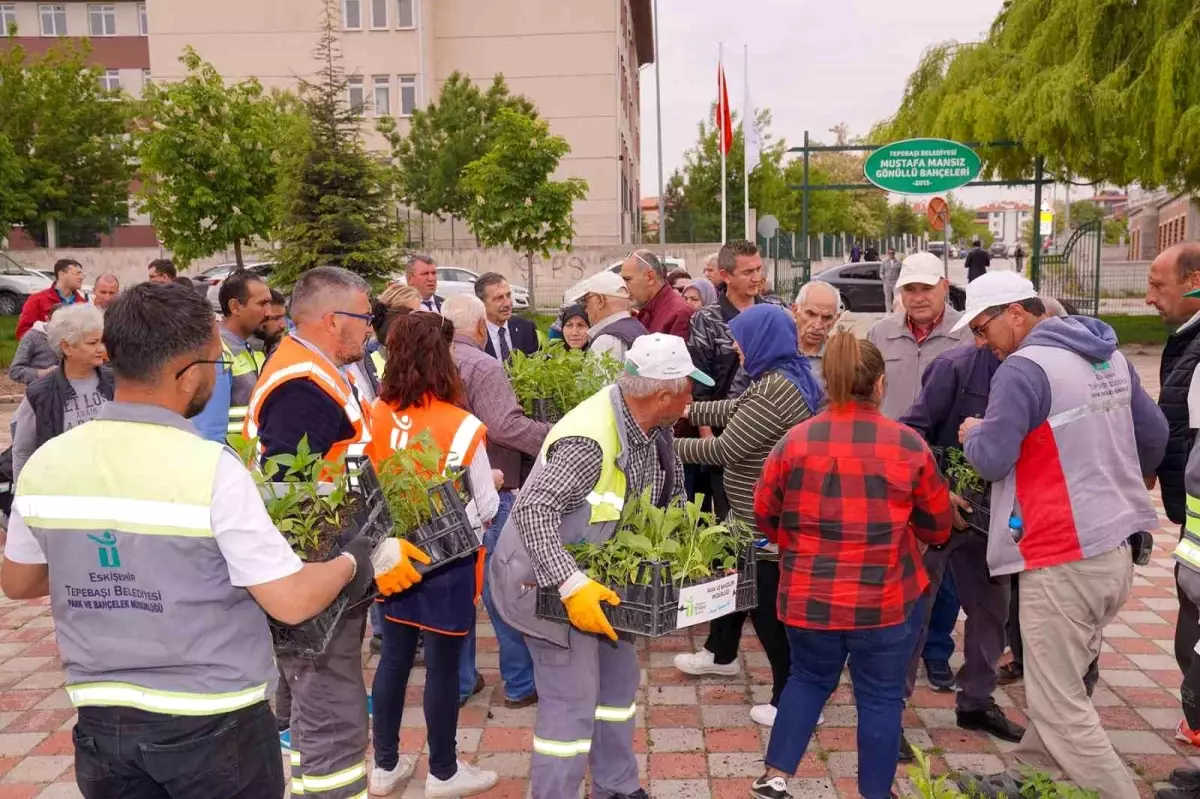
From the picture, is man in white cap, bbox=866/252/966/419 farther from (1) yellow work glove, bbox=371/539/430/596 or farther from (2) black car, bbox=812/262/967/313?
(2) black car, bbox=812/262/967/313

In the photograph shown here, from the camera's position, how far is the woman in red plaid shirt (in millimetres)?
3512

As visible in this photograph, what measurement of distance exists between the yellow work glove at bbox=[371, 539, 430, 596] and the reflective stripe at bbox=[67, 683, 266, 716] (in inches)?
36.7

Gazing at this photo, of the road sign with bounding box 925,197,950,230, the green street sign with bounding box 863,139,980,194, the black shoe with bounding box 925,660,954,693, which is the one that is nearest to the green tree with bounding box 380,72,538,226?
the green street sign with bounding box 863,139,980,194

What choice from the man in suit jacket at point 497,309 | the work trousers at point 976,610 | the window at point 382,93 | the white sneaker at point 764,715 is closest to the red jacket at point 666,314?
the man in suit jacket at point 497,309

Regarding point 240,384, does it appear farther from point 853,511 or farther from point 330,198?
point 330,198

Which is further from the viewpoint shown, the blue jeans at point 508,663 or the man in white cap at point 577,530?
the blue jeans at point 508,663

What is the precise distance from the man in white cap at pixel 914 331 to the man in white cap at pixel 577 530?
86.2 inches

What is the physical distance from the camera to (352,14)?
37.9 meters

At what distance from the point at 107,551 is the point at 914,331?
4.31 metres

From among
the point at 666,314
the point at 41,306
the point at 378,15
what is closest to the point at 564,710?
the point at 666,314

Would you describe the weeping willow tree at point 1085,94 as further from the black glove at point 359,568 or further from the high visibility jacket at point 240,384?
the black glove at point 359,568

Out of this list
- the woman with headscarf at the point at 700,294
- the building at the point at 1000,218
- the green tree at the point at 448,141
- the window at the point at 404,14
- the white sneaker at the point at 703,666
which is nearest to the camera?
the white sneaker at the point at 703,666

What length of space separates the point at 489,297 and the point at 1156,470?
444cm

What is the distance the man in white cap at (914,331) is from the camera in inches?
208
